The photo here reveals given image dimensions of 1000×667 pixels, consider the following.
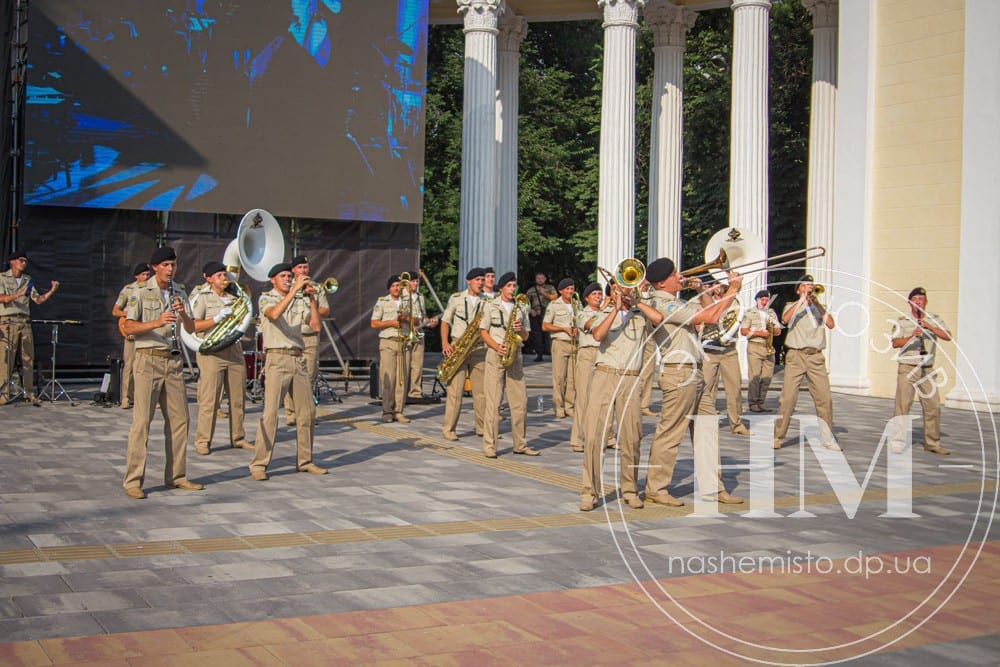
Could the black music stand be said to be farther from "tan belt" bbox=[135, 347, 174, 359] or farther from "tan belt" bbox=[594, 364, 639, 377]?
"tan belt" bbox=[594, 364, 639, 377]

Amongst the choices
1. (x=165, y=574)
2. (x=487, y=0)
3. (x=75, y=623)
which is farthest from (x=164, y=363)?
(x=487, y=0)

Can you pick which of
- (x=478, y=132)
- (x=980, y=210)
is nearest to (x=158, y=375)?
(x=980, y=210)

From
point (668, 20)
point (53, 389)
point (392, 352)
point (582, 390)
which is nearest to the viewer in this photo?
point (582, 390)

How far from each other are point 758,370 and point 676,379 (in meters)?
9.61

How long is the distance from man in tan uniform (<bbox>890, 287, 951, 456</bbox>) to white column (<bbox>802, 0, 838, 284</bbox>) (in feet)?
39.4

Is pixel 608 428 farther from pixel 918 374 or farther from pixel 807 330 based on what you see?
pixel 918 374

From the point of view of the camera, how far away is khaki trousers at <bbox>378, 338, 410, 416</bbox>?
16.0 meters

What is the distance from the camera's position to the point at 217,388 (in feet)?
41.5

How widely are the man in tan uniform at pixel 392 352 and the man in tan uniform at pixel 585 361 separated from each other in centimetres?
299

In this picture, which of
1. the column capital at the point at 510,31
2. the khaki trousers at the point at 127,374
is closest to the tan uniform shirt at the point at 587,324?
the khaki trousers at the point at 127,374

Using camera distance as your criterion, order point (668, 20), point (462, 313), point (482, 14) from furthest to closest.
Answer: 1. point (668, 20)
2. point (482, 14)
3. point (462, 313)

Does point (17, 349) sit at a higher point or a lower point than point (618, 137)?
lower

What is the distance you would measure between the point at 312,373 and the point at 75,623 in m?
10.2

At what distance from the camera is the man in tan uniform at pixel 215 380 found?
12312mm
